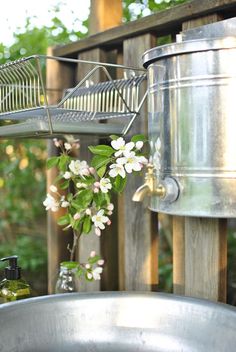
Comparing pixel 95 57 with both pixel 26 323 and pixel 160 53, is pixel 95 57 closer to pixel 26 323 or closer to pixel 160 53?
pixel 160 53

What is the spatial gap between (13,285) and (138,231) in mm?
393

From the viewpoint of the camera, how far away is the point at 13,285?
3.97 feet

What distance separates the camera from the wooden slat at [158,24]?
121 cm

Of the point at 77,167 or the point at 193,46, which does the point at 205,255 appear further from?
the point at 193,46

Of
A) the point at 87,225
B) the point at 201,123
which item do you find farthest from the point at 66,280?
the point at 201,123

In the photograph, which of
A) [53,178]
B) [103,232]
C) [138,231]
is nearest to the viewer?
[138,231]

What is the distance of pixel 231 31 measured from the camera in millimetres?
1038

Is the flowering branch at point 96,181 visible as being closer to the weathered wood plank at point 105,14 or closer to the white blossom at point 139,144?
the white blossom at point 139,144

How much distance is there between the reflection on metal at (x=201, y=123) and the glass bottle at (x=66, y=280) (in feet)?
1.48

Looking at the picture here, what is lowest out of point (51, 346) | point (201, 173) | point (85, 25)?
point (51, 346)

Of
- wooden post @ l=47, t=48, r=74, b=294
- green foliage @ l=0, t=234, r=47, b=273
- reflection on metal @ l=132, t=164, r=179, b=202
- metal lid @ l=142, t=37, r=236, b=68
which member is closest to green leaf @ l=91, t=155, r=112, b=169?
reflection on metal @ l=132, t=164, r=179, b=202

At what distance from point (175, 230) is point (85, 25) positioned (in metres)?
1.12

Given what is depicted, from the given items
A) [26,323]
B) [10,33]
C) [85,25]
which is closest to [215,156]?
[26,323]

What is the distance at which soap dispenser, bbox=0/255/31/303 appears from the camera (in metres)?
1.18
